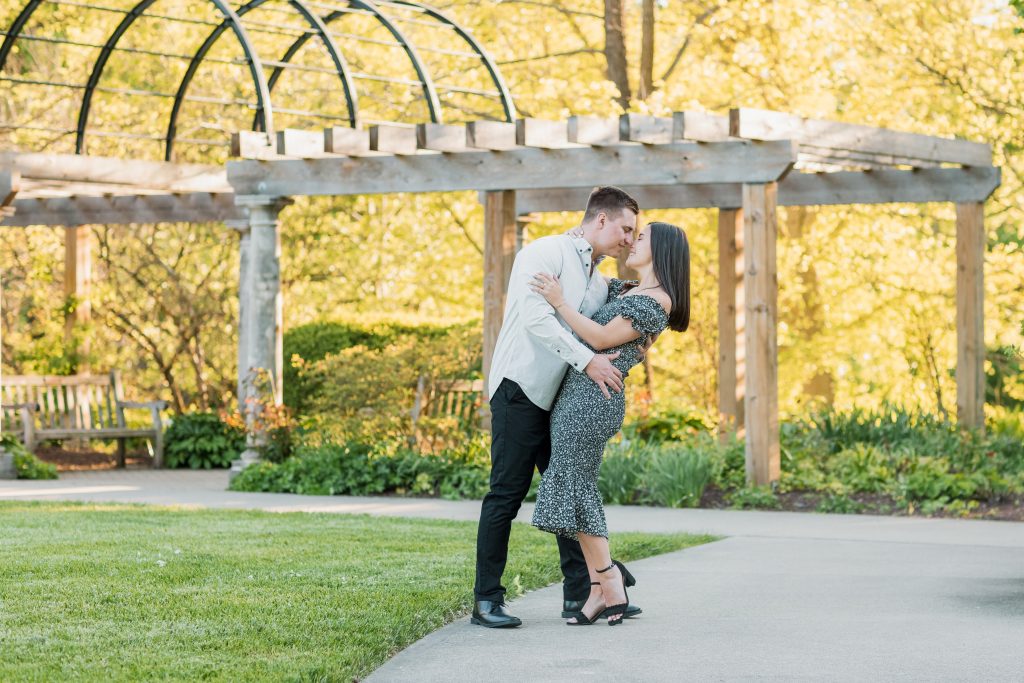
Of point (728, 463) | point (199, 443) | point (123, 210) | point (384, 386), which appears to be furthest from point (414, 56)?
point (728, 463)

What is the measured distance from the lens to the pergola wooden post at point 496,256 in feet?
37.0

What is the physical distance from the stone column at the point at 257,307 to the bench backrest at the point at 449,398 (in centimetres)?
122

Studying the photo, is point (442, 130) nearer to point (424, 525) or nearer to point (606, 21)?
point (424, 525)

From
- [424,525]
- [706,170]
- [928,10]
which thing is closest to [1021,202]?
[928,10]

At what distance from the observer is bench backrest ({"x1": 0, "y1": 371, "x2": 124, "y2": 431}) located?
561 inches

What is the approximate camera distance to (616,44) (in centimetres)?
1670

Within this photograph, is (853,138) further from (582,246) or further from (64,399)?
(64,399)

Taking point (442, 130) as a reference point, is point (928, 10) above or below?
above

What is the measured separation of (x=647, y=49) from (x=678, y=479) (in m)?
8.23

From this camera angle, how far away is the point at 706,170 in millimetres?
10461

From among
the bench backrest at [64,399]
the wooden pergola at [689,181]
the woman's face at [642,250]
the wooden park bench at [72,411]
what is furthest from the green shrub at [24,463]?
the woman's face at [642,250]

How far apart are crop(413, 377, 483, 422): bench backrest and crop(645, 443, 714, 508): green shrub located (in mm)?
2357

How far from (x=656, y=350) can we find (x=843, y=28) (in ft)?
17.6

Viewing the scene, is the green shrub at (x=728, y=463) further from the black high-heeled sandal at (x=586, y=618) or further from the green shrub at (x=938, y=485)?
the black high-heeled sandal at (x=586, y=618)
